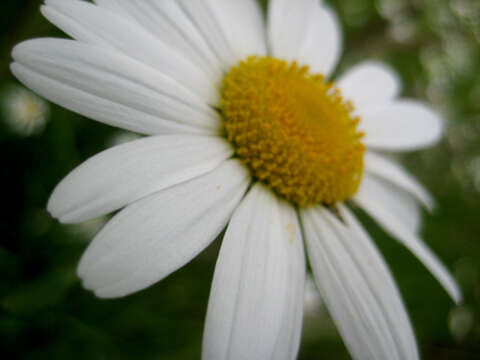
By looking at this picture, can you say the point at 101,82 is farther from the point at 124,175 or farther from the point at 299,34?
the point at 299,34

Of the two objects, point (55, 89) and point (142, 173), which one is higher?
point (55, 89)

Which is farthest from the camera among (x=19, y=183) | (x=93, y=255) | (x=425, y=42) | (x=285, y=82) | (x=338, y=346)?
(x=425, y=42)

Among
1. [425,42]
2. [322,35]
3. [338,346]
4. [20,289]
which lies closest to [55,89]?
[20,289]

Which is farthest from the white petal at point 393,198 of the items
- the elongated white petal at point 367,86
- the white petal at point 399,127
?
the elongated white petal at point 367,86

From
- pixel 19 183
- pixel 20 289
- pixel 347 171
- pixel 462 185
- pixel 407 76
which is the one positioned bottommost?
pixel 462 185

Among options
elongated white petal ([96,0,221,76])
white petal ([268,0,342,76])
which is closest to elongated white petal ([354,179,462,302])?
white petal ([268,0,342,76])

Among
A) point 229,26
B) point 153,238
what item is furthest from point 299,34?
point 153,238

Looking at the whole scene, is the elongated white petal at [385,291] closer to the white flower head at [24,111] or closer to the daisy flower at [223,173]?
Result: the daisy flower at [223,173]

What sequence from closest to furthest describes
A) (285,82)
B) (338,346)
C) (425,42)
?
(285,82) < (338,346) < (425,42)

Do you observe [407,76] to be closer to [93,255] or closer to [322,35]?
[322,35]
